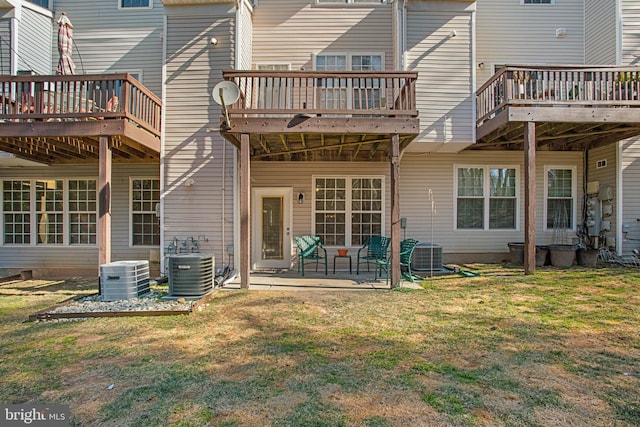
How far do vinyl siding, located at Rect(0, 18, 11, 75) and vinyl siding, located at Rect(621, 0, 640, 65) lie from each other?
1505 cm

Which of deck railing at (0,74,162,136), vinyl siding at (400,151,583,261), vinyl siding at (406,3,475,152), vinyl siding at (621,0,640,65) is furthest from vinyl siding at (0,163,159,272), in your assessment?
vinyl siding at (621,0,640,65)

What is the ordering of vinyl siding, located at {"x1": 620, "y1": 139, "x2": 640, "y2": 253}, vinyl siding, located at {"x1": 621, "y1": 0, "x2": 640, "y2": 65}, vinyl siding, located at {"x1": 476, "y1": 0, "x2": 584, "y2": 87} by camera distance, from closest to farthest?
vinyl siding, located at {"x1": 621, "y1": 0, "x2": 640, "y2": 65}, vinyl siding, located at {"x1": 620, "y1": 139, "x2": 640, "y2": 253}, vinyl siding, located at {"x1": 476, "y1": 0, "x2": 584, "y2": 87}

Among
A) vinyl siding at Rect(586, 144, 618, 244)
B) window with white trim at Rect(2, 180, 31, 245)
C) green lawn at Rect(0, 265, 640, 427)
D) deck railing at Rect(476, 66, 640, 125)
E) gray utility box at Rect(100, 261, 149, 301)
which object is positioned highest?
deck railing at Rect(476, 66, 640, 125)

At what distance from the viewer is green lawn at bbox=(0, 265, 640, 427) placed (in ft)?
8.61

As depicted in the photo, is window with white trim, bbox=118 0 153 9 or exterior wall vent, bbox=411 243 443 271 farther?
window with white trim, bbox=118 0 153 9

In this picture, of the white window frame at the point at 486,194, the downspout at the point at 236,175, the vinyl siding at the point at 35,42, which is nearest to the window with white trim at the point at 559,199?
the white window frame at the point at 486,194

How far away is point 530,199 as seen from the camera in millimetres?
7086

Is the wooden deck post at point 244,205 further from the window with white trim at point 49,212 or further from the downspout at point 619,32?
the downspout at point 619,32

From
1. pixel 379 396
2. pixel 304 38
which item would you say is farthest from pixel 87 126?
pixel 379 396

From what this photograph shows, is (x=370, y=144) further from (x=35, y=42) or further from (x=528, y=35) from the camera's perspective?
(x=35, y=42)

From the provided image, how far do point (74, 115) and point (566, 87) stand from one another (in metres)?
9.73

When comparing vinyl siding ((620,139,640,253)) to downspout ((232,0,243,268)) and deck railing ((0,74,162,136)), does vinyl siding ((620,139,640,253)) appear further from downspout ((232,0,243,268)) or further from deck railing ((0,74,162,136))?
deck railing ((0,74,162,136))

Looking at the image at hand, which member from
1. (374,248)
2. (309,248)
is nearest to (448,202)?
(374,248)

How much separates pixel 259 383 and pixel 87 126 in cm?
603
